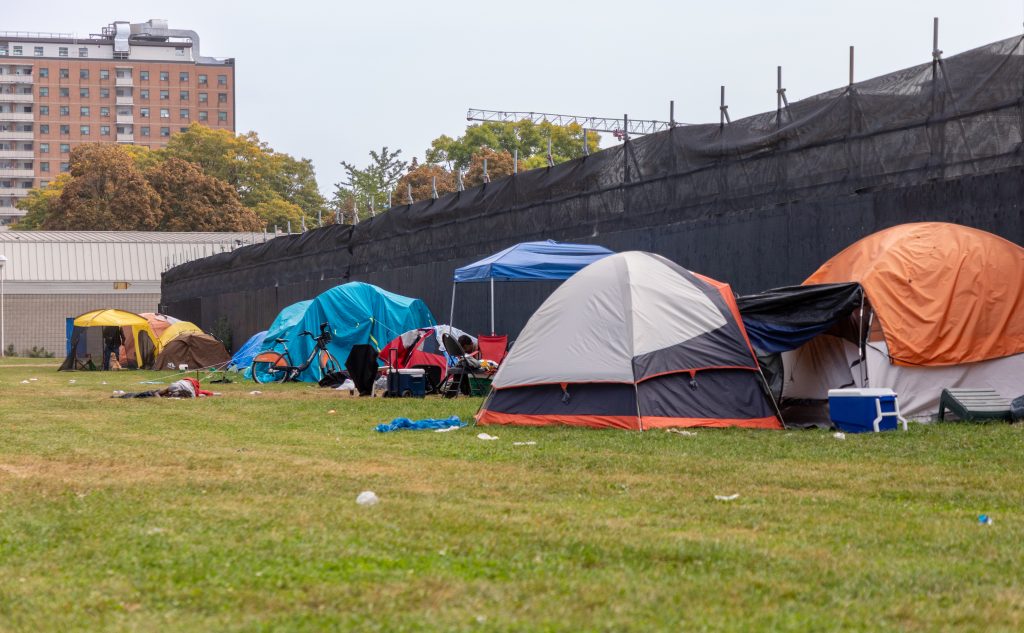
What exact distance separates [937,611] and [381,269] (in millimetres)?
23991

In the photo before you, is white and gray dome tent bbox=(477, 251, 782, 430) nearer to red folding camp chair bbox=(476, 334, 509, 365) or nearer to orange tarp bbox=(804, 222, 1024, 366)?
orange tarp bbox=(804, 222, 1024, 366)

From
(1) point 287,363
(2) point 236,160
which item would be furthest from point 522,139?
(1) point 287,363

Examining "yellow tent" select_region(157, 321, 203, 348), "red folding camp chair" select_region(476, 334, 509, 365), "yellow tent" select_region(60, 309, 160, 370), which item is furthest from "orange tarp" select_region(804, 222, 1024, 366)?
"yellow tent" select_region(60, 309, 160, 370)

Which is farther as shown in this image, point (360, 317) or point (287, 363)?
point (287, 363)

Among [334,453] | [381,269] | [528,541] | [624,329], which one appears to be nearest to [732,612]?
[528,541]

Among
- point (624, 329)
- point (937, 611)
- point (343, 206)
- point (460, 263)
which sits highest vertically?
point (343, 206)

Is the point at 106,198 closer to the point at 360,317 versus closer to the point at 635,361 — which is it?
the point at 360,317

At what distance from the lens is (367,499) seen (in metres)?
6.52

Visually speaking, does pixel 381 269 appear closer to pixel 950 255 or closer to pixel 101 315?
pixel 101 315

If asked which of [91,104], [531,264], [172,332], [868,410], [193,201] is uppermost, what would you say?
[91,104]

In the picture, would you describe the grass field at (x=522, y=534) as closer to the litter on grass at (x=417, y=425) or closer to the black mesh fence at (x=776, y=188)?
the litter on grass at (x=417, y=425)

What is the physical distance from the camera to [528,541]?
17.6ft

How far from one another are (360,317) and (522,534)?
56.9ft

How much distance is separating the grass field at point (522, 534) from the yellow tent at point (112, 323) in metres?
21.2
